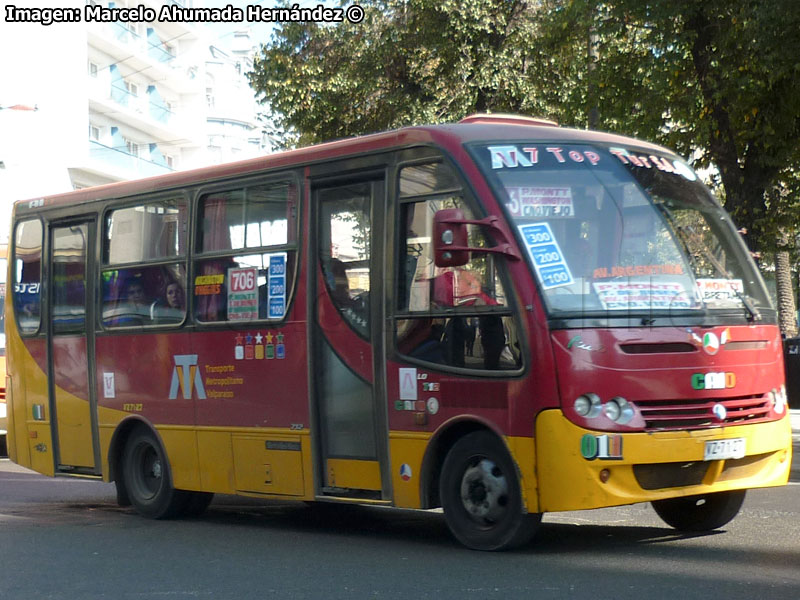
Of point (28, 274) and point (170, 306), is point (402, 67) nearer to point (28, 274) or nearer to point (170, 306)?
point (28, 274)

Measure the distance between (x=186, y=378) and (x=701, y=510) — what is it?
14.1 ft

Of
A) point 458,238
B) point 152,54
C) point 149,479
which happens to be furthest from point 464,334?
point 152,54

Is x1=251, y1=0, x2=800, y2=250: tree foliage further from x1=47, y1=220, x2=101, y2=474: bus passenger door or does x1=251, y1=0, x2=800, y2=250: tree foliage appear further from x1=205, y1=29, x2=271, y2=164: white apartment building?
x1=205, y1=29, x2=271, y2=164: white apartment building

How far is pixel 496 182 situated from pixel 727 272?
164 cm

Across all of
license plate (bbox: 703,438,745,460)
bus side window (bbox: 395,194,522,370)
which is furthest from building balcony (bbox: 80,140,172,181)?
license plate (bbox: 703,438,745,460)

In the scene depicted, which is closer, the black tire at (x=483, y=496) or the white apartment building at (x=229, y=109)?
the black tire at (x=483, y=496)

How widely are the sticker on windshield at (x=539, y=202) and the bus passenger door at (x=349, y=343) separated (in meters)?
1.21

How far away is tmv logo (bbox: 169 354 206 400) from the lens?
10859mm

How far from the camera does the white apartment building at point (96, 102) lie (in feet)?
155

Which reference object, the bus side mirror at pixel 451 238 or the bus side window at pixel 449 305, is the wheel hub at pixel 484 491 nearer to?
the bus side window at pixel 449 305

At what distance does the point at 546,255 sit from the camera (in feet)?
26.7

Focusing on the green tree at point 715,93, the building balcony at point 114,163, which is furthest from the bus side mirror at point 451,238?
the building balcony at point 114,163

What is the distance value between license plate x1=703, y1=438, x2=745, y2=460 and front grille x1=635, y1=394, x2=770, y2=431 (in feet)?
0.36

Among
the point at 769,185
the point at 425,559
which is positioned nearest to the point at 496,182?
the point at 425,559
